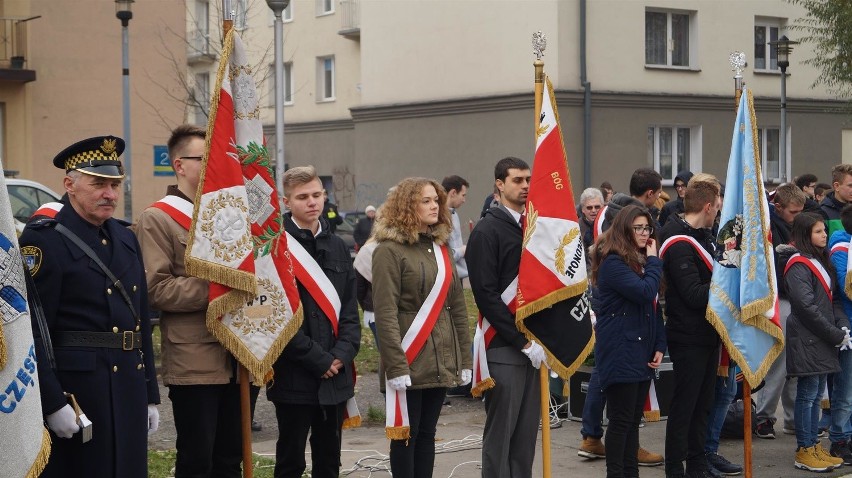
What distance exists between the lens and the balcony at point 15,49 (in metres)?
25.1

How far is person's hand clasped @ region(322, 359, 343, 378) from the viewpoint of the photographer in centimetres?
637

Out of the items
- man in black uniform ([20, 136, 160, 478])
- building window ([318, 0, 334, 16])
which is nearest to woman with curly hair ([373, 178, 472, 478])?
man in black uniform ([20, 136, 160, 478])

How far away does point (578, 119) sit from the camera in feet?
94.0

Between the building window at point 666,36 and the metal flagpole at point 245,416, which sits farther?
the building window at point 666,36

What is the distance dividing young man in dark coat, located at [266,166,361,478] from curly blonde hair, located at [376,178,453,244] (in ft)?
1.07

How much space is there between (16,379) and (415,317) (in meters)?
2.63

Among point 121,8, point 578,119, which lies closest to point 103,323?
point 121,8

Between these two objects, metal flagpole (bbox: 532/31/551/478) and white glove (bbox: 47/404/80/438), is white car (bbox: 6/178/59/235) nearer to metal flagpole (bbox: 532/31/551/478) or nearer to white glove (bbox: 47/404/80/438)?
metal flagpole (bbox: 532/31/551/478)

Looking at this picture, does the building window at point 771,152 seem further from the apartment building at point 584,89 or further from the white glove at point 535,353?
the white glove at point 535,353

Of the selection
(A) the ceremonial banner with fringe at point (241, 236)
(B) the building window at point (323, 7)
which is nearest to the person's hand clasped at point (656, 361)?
(A) the ceremonial banner with fringe at point (241, 236)

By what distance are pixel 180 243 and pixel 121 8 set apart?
16.6m

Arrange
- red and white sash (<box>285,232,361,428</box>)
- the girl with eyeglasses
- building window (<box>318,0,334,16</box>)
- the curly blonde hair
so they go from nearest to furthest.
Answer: red and white sash (<box>285,232,361,428</box>) → the curly blonde hair → the girl with eyeglasses → building window (<box>318,0,334,16</box>)

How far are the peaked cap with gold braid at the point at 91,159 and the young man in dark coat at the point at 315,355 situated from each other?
51.1 inches

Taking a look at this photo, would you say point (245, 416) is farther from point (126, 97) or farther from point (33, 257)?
point (126, 97)
